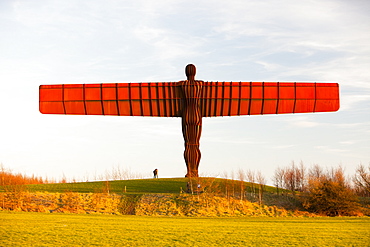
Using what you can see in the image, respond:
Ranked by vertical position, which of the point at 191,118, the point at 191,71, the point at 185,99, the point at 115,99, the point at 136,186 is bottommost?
the point at 136,186

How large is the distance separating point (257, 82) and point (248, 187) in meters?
9.52

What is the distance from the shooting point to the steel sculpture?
116ft

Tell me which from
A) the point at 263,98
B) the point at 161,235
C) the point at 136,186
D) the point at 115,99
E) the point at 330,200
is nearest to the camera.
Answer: the point at 161,235

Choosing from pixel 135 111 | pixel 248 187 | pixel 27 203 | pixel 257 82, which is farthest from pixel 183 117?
pixel 27 203

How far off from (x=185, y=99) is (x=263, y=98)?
633 cm

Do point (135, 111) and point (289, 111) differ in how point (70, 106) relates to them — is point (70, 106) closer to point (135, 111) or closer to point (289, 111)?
point (135, 111)

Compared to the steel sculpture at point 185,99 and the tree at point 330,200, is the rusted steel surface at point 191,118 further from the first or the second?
the tree at point 330,200

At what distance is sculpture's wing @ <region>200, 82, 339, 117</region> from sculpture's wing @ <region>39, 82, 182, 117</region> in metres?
2.74

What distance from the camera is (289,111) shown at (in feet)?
120

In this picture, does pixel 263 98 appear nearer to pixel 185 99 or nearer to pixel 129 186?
pixel 185 99

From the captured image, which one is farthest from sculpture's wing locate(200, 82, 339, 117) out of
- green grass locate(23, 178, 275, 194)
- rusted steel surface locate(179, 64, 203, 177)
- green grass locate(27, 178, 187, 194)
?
green grass locate(27, 178, 187, 194)

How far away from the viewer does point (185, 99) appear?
35375mm

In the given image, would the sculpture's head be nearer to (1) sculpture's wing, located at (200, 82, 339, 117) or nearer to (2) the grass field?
(1) sculpture's wing, located at (200, 82, 339, 117)

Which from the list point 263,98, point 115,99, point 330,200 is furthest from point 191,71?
point 330,200
